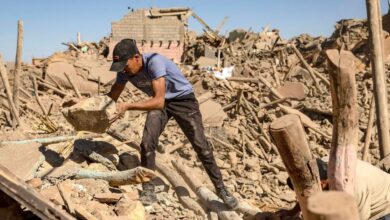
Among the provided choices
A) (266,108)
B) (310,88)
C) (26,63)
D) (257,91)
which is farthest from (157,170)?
(26,63)

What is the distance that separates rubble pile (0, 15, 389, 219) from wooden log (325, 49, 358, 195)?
1927 millimetres

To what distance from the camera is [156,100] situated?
13.0ft

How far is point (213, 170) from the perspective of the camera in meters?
4.39

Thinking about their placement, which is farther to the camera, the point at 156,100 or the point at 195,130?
the point at 195,130

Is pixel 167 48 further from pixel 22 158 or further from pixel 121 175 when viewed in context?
pixel 121 175

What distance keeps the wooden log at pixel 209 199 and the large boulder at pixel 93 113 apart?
131 centimetres

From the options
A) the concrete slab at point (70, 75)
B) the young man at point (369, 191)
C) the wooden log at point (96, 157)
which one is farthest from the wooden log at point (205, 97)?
the young man at point (369, 191)

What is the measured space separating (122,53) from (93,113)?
2.21 feet

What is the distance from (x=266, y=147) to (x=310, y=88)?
3353 mm

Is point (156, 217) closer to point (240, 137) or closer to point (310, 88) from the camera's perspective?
point (240, 137)

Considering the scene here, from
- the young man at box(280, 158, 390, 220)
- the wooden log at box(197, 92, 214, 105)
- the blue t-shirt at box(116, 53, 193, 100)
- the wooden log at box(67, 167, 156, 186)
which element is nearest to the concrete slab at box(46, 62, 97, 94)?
the wooden log at box(197, 92, 214, 105)

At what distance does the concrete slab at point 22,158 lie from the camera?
4.21 metres

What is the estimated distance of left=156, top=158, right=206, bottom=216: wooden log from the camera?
14.6 ft

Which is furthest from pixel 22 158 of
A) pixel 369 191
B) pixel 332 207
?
pixel 332 207
